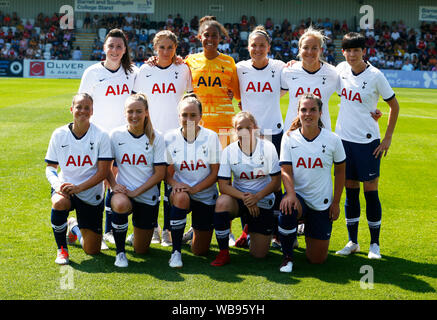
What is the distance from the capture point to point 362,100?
467 cm

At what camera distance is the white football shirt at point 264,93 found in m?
5.09

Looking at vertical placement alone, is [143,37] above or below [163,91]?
above

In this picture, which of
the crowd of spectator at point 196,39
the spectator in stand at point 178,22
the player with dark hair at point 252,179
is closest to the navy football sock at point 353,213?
the player with dark hair at point 252,179

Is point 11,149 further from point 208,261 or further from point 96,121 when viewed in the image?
point 208,261

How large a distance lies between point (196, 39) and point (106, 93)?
99.8ft

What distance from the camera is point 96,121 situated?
16.6ft

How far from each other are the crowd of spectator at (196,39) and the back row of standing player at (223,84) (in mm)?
25041

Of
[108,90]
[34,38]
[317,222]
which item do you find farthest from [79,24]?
[317,222]

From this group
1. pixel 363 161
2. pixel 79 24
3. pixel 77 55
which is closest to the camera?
pixel 363 161

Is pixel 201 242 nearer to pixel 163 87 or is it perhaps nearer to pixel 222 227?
pixel 222 227

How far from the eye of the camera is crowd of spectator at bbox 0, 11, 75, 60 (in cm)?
3097

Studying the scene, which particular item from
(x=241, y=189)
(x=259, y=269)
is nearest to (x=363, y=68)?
(x=241, y=189)

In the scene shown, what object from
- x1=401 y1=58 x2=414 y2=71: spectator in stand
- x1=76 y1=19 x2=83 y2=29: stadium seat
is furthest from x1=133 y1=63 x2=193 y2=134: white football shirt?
x1=76 y1=19 x2=83 y2=29: stadium seat
